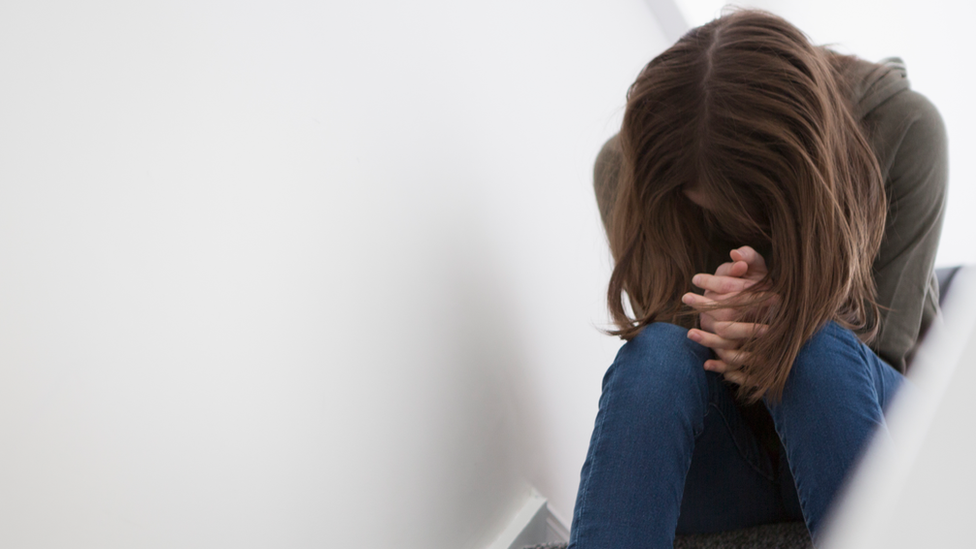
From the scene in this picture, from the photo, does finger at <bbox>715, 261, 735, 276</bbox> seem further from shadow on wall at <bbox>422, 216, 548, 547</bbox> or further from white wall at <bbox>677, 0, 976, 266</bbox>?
white wall at <bbox>677, 0, 976, 266</bbox>

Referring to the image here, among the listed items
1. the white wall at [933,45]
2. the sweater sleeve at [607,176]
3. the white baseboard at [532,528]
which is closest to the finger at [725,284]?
the sweater sleeve at [607,176]

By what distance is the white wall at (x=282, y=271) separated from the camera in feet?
1.25

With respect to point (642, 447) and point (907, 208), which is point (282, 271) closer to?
point (642, 447)

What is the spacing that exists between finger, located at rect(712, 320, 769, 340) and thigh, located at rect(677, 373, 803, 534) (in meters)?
0.04

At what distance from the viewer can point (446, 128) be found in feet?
2.21

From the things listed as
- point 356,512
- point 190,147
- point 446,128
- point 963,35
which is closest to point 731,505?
point 356,512

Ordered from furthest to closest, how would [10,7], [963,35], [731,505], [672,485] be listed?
[963,35]
[731,505]
[672,485]
[10,7]

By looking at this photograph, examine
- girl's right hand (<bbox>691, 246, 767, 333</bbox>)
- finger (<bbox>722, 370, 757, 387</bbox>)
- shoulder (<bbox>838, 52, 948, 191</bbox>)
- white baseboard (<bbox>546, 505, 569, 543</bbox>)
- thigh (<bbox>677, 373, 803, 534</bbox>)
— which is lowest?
white baseboard (<bbox>546, 505, 569, 543</bbox>)

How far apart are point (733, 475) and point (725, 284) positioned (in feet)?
0.62

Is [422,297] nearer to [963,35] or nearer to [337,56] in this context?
[337,56]

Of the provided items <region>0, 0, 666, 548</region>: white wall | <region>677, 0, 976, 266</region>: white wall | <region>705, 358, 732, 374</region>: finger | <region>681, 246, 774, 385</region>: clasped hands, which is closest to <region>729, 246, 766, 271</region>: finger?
<region>681, 246, 774, 385</region>: clasped hands

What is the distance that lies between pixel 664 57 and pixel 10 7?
1.74 feet

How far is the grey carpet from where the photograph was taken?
0.61 m

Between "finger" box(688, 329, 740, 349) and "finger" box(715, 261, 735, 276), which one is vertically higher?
"finger" box(715, 261, 735, 276)
